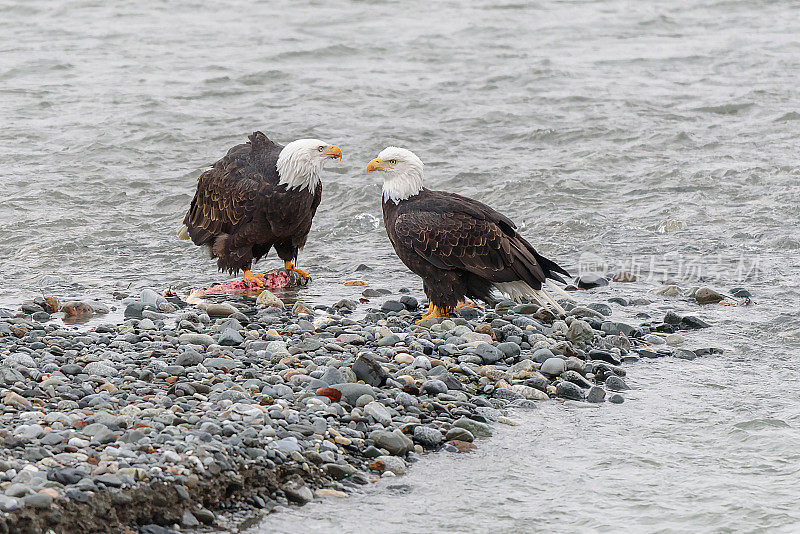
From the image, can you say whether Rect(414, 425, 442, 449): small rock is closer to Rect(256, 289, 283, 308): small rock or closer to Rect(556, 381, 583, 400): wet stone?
Rect(556, 381, 583, 400): wet stone

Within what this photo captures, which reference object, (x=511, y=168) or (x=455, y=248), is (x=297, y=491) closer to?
(x=455, y=248)

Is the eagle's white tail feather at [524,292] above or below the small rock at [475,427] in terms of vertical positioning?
above

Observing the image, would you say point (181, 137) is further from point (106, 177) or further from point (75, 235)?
point (75, 235)

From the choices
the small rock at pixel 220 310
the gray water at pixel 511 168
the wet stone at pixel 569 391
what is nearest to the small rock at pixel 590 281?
the gray water at pixel 511 168

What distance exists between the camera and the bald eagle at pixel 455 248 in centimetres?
710

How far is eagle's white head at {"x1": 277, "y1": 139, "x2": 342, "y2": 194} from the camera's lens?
26.7 feet

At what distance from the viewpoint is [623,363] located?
6.28 metres

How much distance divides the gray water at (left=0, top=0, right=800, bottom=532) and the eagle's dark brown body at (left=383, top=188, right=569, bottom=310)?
3.03ft

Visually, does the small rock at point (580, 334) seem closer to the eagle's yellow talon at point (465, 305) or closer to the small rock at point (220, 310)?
the eagle's yellow talon at point (465, 305)

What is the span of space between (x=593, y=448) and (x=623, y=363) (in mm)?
1339

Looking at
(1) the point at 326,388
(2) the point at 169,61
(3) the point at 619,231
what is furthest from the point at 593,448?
(2) the point at 169,61

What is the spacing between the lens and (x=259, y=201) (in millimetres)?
8203

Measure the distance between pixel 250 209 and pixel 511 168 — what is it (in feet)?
14.7

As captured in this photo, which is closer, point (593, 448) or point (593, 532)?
point (593, 532)
